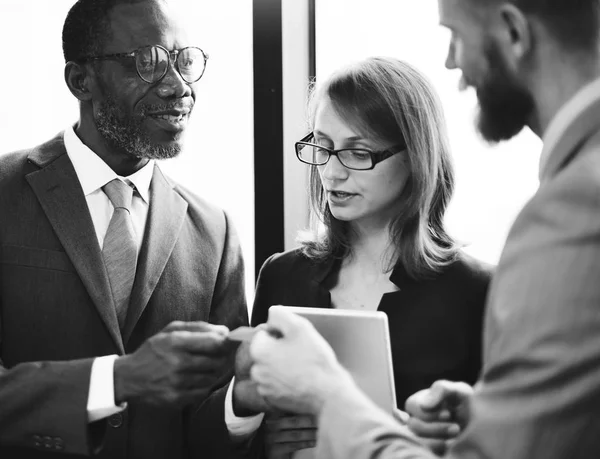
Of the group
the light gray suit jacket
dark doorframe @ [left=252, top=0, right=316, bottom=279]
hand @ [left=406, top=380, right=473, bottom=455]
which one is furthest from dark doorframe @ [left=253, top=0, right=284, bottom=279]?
the light gray suit jacket

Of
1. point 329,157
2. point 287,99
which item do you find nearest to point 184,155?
point 287,99

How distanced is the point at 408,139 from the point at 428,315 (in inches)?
17.5

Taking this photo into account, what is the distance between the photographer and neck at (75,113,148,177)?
6.69 ft

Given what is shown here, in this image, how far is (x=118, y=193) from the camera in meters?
1.99

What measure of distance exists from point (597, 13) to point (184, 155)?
183 cm

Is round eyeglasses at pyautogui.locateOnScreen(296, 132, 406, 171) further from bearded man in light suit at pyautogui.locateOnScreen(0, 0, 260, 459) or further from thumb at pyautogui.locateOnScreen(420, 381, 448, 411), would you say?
thumb at pyautogui.locateOnScreen(420, 381, 448, 411)

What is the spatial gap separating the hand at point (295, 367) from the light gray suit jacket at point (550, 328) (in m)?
0.28

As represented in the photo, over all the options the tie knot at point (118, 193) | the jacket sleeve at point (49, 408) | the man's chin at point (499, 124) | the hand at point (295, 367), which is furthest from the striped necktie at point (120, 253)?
the man's chin at point (499, 124)

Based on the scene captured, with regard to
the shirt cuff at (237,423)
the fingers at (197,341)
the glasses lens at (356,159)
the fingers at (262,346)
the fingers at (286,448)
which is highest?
the glasses lens at (356,159)

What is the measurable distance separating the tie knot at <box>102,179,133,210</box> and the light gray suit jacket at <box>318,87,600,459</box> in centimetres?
118

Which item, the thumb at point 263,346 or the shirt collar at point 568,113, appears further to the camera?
the thumb at point 263,346

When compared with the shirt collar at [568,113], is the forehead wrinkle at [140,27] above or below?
above

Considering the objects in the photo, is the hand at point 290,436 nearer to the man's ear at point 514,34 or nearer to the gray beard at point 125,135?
the gray beard at point 125,135

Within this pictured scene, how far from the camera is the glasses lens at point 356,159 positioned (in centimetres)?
197
